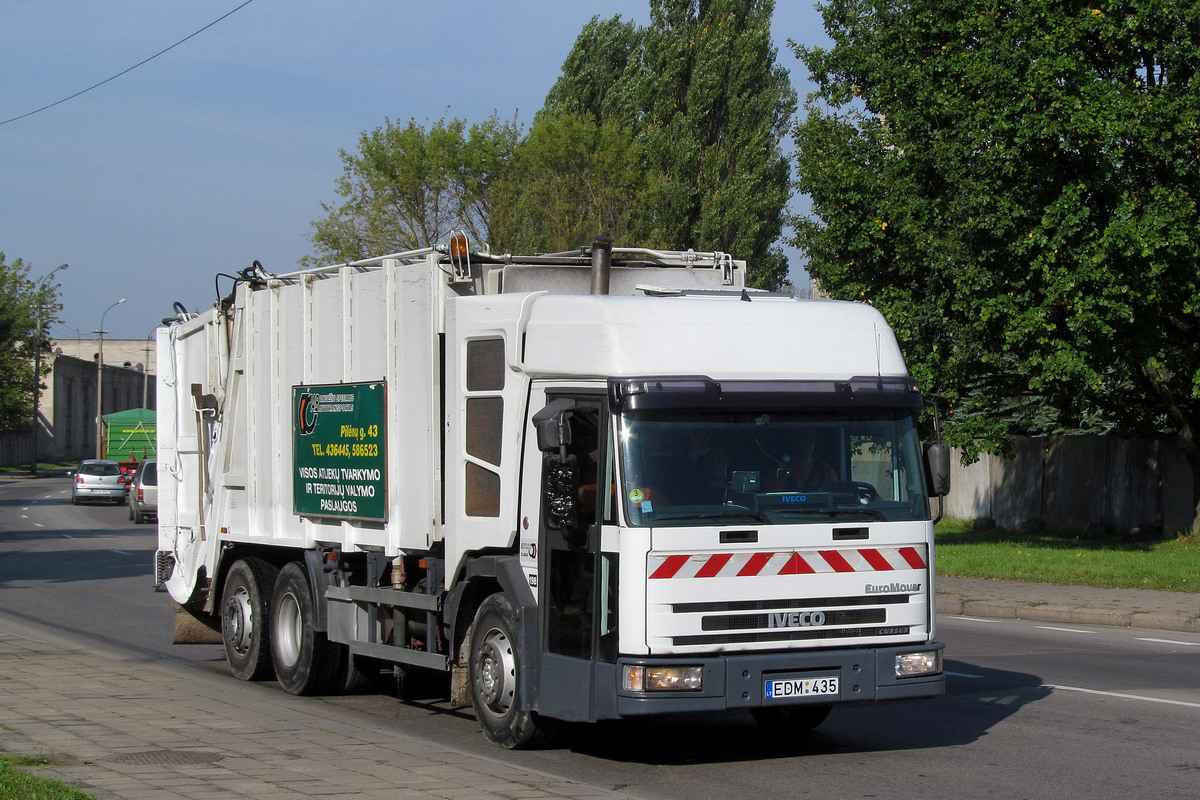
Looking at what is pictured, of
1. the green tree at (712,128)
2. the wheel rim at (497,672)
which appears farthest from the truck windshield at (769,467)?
the green tree at (712,128)

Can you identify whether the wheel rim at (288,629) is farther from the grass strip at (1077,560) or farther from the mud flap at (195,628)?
the grass strip at (1077,560)

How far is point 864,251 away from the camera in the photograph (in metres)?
24.7

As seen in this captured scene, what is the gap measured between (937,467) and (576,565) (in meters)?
2.30

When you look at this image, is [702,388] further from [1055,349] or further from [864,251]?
[864,251]

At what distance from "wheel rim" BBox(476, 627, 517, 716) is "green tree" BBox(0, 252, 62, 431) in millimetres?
77547

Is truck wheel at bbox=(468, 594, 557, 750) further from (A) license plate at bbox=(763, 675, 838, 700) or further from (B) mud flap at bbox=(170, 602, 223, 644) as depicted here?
(B) mud flap at bbox=(170, 602, 223, 644)

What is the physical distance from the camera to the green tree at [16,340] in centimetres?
7931

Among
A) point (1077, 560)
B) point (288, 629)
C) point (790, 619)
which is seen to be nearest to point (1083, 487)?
point (1077, 560)

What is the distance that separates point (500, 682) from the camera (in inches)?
333

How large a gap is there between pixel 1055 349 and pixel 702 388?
14137mm

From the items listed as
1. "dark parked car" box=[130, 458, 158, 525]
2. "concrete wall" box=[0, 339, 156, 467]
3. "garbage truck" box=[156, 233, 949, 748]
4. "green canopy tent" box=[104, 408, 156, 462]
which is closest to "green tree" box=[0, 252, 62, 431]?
"concrete wall" box=[0, 339, 156, 467]

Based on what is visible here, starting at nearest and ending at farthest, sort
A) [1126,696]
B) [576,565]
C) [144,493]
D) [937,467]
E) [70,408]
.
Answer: [576,565] < [937,467] < [1126,696] < [144,493] < [70,408]

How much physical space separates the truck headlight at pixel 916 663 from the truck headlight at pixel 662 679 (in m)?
1.26

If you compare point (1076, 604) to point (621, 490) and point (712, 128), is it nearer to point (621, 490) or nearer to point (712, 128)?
point (621, 490)
